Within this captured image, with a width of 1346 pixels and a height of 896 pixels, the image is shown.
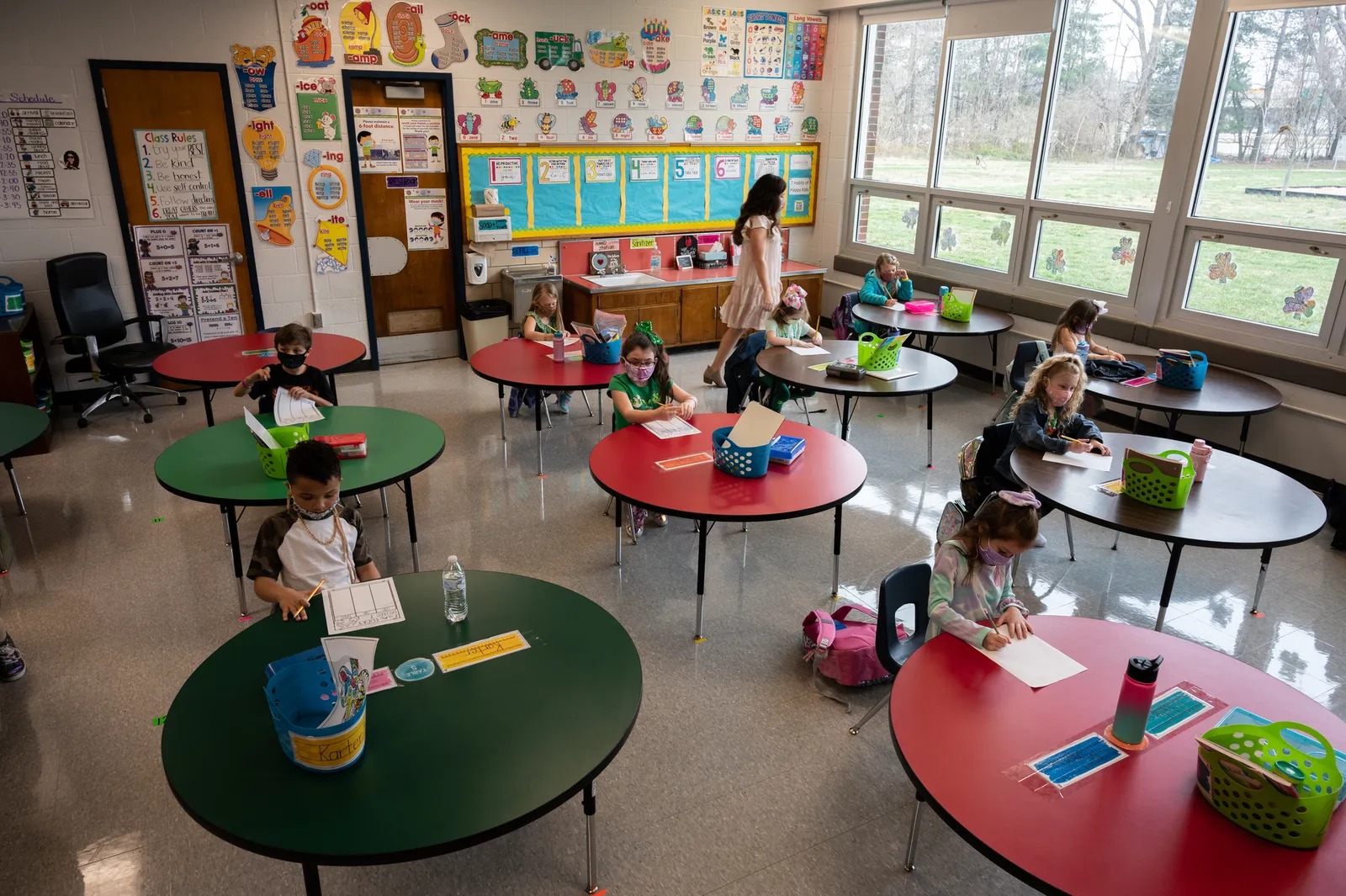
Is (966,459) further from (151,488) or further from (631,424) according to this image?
(151,488)

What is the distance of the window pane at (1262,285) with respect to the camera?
5414 mm

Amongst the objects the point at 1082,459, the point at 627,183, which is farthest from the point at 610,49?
the point at 1082,459

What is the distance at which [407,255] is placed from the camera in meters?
7.57

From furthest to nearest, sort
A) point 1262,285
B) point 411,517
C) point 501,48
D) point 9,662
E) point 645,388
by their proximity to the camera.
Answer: point 501,48, point 1262,285, point 645,388, point 411,517, point 9,662

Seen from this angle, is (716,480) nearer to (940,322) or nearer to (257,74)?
(940,322)

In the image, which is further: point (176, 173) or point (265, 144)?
point (265, 144)

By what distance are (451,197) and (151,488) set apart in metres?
3.60

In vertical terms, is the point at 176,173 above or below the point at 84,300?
above

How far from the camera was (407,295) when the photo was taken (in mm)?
7719

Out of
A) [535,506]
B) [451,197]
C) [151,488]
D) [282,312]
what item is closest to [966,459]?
[535,506]

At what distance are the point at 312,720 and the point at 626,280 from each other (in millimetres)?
6283

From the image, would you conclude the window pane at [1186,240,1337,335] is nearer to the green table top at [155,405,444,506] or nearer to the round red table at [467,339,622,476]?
the round red table at [467,339,622,476]

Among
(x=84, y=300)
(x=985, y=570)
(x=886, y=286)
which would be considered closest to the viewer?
(x=985, y=570)

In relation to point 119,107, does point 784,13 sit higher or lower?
higher
